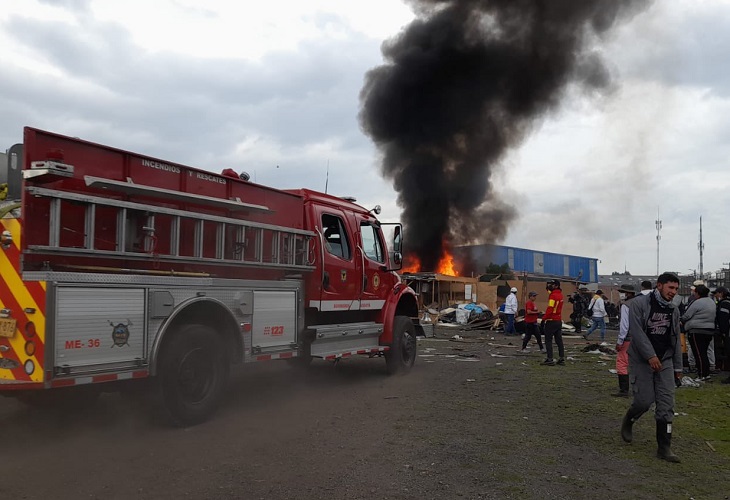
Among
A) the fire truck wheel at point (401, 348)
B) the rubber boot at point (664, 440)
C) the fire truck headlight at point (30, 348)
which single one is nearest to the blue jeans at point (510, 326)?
the fire truck wheel at point (401, 348)

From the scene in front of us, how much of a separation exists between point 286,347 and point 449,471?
288 centimetres

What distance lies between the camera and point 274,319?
6.69 m

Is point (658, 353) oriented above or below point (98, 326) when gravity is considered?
below

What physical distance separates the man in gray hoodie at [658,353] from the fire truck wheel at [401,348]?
14.4 ft

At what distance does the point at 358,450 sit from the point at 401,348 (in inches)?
174

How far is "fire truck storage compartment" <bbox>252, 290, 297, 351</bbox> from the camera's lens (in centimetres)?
643

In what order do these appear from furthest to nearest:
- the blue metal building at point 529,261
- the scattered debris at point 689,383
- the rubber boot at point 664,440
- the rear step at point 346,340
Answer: the blue metal building at point 529,261 → the scattered debris at point 689,383 → the rear step at point 346,340 → the rubber boot at point 664,440

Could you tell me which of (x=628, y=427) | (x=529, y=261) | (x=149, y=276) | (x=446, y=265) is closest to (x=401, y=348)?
(x=628, y=427)

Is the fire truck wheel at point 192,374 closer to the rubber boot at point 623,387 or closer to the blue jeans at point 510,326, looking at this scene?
the rubber boot at point 623,387

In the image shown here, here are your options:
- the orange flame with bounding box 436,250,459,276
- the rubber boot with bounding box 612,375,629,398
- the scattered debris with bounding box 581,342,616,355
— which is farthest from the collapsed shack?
the rubber boot with bounding box 612,375,629,398

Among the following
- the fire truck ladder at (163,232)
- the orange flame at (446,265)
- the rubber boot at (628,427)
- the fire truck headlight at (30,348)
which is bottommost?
the rubber boot at (628,427)

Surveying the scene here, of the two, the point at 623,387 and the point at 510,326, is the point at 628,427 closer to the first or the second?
the point at 623,387

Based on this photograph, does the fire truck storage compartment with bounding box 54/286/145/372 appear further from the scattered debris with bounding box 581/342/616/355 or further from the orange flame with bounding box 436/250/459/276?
the orange flame with bounding box 436/250/459/276

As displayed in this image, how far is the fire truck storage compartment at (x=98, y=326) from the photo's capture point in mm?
4523
